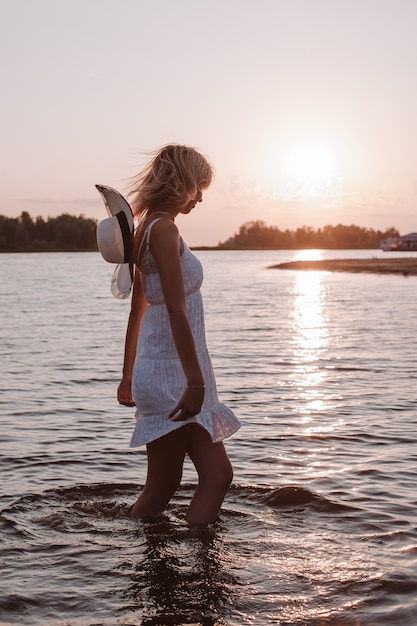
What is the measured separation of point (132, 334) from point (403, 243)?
172269mm

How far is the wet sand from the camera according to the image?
67.6m

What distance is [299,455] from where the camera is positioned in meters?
7.76

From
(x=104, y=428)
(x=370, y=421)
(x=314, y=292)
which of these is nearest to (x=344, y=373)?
(x=370, y=421)

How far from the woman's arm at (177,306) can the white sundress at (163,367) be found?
0.52 ft

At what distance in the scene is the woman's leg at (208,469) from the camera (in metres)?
4.34

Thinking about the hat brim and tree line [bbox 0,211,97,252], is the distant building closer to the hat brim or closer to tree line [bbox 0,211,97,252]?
tree line [bbox 0,211,97,252]

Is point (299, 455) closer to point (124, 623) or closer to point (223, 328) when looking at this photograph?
point (124, 623)

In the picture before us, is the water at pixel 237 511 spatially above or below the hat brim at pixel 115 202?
below

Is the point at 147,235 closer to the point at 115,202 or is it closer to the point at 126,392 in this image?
the point at 115,202

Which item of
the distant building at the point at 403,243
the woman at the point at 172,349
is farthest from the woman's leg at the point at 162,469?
the distant building at the point at 403,243

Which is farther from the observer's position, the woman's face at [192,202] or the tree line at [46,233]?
the tree line at [46,233]

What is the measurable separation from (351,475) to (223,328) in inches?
636

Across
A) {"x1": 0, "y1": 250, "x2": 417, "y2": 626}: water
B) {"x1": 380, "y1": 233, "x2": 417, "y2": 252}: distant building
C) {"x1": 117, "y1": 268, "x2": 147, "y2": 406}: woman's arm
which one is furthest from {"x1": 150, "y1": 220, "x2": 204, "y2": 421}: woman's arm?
{"x1": 380, "y1": 233, "x2": 417, "y2": 252}: distant building

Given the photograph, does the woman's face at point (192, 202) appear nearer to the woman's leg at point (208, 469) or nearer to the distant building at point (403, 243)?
the woman's leg at point (208, 469)
